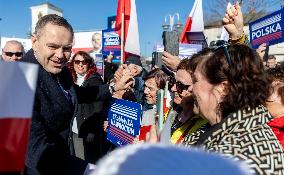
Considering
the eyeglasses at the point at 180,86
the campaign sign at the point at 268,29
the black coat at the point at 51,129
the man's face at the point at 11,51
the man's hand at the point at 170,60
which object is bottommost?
the black coat at the point at 51,129

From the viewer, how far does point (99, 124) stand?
4840 mm

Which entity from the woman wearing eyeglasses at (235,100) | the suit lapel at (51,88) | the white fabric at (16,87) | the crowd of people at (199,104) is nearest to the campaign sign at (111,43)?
the crowd of people at (199,104)

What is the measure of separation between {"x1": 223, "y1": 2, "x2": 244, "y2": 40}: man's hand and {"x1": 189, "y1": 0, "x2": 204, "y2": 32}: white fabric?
2294mm

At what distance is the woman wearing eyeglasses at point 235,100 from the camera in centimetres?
137

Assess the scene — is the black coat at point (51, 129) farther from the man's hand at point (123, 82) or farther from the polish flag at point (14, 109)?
the polish flag at point (14, 109)

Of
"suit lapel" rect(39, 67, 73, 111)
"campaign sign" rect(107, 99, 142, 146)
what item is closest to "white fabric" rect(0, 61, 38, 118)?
"suit lapel" rect(39, 67, 73, 111)

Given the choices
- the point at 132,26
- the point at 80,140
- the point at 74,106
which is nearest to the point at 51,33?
the point at 74,106

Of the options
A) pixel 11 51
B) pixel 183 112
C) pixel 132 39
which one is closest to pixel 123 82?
pixel 183 112

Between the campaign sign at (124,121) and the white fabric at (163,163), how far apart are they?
2177 millimetres

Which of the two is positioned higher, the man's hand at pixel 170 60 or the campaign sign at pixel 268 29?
the campaign sign at pixel 268 29

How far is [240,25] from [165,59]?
2.07 feet

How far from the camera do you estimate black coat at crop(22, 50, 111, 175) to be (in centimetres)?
187

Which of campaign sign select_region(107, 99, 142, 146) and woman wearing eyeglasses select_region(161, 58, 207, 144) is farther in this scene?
campaign sign select_region(107, 99, 142, 146)

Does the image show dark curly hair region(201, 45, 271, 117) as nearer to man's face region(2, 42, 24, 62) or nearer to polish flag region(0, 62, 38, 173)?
polish flag region(0, 62, 38, 173)
